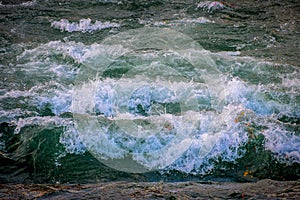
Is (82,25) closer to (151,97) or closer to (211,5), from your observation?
(211,5)

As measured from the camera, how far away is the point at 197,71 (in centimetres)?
607

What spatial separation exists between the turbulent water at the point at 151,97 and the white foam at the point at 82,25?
0.03m

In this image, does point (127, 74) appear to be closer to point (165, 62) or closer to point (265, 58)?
point (165, 62)

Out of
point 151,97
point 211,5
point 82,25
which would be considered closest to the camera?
→ point 151,97

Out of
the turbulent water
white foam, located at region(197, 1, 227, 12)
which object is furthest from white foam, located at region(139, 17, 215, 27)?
white foam, located at region(197, 1, 227, 12)

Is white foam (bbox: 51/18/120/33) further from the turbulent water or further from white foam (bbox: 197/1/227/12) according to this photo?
white foam (bbox: 197/1/227/12)

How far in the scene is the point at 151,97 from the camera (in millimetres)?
5383

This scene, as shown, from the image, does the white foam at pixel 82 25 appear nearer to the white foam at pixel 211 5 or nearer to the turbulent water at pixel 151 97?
the turbulent water at pixel 151 97

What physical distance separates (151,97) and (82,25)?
12.5 feet

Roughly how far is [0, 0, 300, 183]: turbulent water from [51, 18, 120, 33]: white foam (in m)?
0.03

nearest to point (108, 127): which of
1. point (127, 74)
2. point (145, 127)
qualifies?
point (145, 127)

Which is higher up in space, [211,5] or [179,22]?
[211,5]

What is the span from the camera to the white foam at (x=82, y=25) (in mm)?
8289

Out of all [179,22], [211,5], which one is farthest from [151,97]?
[211,5]
